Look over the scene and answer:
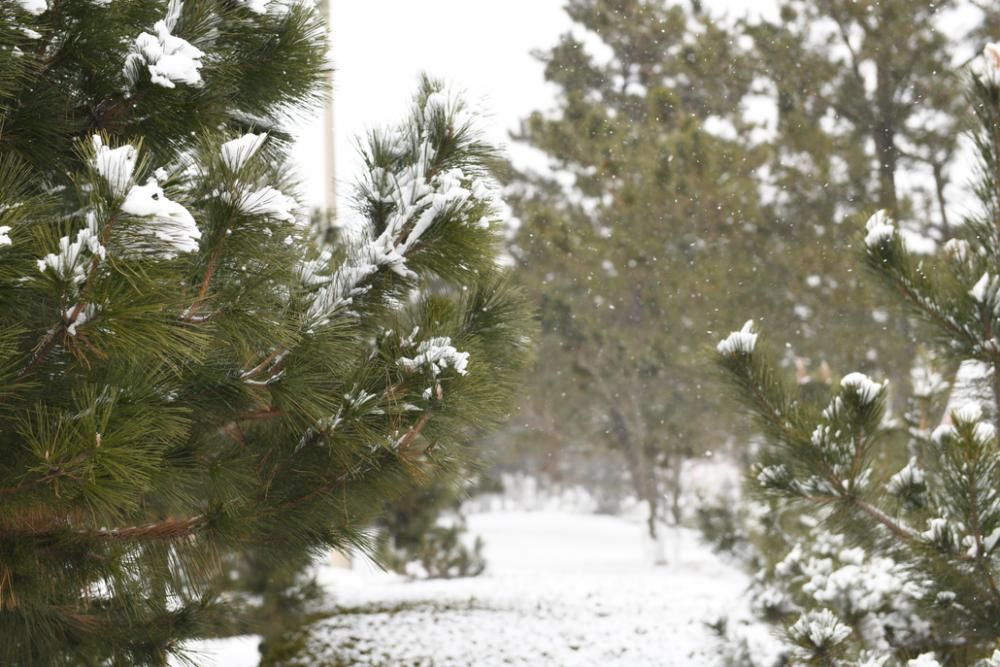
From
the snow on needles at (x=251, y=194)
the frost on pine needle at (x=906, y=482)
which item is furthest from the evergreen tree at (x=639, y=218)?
the snow on needles at (x=251, y=194)

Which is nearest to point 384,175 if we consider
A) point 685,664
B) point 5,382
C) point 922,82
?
point 5,382

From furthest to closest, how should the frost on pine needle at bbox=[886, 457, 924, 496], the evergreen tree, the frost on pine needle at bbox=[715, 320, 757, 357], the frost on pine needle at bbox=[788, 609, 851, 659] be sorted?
the evergreen tree, the frost on pine needle at bbox=[886, 457, 924, 496], the frost on pine needle at bbox=[715, 320, 757, 357], the frost on pine needle at bbox=[788, 609, 851, 659]

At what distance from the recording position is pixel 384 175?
2.36 meters

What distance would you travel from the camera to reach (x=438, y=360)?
2.14m

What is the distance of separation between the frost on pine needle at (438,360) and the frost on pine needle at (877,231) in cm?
125

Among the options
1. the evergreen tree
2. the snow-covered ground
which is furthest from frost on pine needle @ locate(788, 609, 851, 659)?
the evergreen tree

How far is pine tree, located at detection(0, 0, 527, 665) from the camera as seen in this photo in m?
1.53

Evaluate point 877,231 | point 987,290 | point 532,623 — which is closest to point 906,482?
point 987,290

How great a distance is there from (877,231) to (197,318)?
6.16 feet

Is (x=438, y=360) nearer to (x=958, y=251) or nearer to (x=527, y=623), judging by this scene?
(x=958, y=251)

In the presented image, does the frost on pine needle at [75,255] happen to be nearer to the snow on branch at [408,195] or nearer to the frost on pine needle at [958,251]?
the snow on branch at [408,195]

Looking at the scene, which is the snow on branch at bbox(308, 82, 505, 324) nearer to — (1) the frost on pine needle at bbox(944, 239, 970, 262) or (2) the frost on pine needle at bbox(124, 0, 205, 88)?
(2) the frost on pine needle at bbox(124, 0, 205, 88)

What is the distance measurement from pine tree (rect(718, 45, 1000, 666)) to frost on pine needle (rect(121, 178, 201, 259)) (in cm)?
165

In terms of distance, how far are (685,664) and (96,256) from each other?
4430 millimetres
